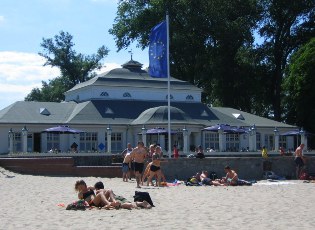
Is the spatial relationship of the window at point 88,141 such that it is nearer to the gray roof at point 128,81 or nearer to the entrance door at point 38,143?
the entrance door at point 38,143

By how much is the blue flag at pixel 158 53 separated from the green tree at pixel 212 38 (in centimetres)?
3240

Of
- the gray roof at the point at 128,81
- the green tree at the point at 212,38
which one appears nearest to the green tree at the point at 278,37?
the green tree at the point at 212,38

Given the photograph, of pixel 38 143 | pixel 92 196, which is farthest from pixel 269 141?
pixel 92 196

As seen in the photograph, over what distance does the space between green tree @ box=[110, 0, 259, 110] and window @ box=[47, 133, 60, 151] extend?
20343 mm

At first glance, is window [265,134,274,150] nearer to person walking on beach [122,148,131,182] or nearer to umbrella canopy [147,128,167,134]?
umbrella canopy [147,128,167,134]

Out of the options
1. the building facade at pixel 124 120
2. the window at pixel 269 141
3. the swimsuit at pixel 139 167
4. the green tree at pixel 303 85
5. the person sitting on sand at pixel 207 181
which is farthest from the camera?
the green tree at pixel 303 85

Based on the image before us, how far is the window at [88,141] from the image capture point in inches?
1785

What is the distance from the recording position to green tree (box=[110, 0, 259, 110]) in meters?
59.8

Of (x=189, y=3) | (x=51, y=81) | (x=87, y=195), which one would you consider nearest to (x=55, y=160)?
(x=87, y=195)

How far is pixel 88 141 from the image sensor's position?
45594mm

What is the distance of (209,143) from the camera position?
48469 millimetres

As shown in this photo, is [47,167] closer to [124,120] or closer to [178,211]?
[178,211]

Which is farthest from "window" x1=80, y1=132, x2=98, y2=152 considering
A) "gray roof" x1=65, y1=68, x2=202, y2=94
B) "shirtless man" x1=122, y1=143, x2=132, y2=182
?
"shirtless man" x1=122, y1=143, x2=132, y2=182

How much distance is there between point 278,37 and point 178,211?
51.4 metres
